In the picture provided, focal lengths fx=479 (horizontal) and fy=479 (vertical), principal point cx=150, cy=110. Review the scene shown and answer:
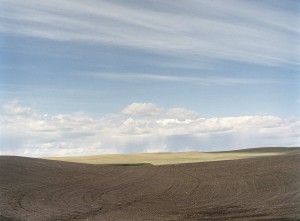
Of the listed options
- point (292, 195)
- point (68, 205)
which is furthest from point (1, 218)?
point (292, 195)

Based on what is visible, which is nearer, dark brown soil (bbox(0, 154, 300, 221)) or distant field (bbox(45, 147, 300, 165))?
dark brown soil (bbox(0, 154, 300, 221))

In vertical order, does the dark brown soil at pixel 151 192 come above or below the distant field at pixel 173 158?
below

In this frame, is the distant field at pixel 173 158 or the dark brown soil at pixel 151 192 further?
the distant field at pixel 173 158

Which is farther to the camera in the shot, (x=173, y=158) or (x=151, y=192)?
(x=173, y=158)

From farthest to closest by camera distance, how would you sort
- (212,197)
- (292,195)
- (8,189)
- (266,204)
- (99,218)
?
(8,189) < (212,197) < (292,195) < (266,204) < (99,218)

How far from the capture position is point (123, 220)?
2109 centimetres

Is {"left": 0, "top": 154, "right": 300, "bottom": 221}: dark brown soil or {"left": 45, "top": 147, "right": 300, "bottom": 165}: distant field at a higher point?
{"left": 45, "top": 147, "right": 300, "bottom": 165}: distant field

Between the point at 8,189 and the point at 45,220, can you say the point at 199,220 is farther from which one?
the point at 8,189

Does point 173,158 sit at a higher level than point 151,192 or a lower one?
higher

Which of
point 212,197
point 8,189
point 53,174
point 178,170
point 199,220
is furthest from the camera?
point 178,170

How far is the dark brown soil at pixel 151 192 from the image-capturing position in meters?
22.9

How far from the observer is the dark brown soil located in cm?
2288

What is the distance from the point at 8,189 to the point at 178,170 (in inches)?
757

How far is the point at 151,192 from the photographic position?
32.2m
